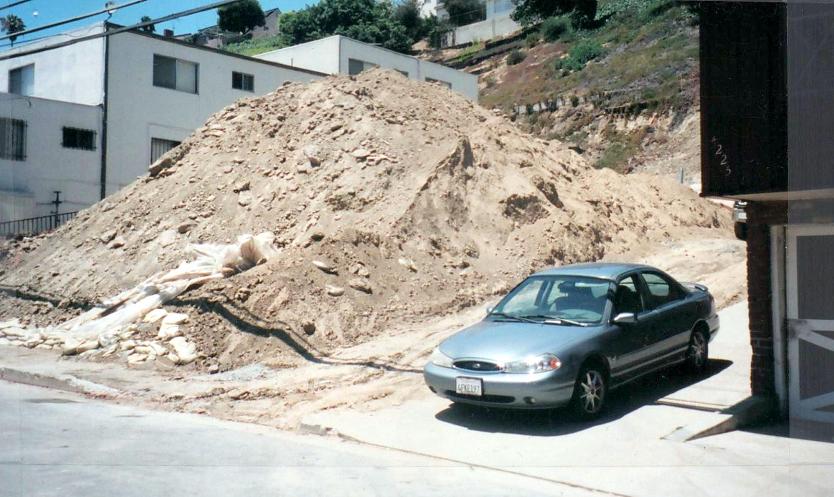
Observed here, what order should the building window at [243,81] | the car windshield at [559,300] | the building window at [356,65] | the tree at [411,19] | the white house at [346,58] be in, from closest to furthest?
the car windshield at [559,300] → the building window at [243,81] → the white house at [346,58] → the building window at [356,65] → the tree at [411,19]

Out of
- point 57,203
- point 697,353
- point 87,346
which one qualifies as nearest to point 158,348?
point 87,346

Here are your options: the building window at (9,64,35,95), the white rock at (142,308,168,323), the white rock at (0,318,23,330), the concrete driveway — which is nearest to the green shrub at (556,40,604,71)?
the building window at (9,64,35,95)

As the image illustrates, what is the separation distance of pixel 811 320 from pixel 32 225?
24148 millimetres

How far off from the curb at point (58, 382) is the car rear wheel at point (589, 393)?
6.35 metres

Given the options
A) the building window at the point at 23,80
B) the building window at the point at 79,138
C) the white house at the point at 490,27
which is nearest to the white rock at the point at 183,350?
the building window at the point at 79,138

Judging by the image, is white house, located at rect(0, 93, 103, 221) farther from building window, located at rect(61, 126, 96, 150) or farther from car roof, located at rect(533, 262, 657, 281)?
car roof, located at rect(533, 262, 657, 281)

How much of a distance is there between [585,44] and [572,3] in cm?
974

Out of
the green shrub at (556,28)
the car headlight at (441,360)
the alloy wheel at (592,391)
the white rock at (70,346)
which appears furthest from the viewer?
the green shrub at (556,28)

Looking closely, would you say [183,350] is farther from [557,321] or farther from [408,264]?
[557,321]

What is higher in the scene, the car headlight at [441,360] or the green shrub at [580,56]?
the green shrub at [580,56]

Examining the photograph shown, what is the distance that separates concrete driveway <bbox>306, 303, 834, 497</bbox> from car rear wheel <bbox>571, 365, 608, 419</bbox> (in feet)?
0.52

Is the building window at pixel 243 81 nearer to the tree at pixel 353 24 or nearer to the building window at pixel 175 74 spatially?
the building window at pixel 175 74

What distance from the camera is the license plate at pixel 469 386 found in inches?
341

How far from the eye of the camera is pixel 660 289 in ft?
34.4
